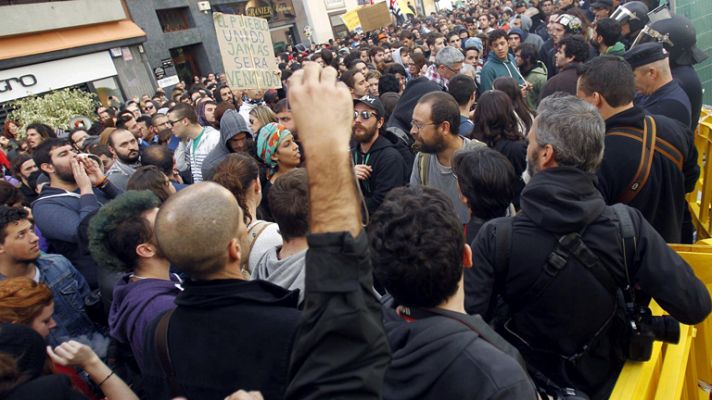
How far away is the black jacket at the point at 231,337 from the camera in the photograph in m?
1.48

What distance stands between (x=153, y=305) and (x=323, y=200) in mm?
1482

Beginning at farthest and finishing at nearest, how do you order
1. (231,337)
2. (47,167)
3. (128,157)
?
(128,157)
(47,167)
(231,337)

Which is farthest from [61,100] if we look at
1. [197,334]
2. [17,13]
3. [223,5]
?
[223,5]

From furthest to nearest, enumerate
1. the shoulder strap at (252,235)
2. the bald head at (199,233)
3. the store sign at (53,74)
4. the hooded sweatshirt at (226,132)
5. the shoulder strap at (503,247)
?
the store sign at (53,74) → the hooded sweatshirt at (226,132) → the shoulder strap at (252,235) → the shoulder strap at (503,247) → the bald head at (199,233)

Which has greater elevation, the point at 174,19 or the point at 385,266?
the point at 174,19

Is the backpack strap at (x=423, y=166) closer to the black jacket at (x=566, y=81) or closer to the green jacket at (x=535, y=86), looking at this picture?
the black jacket at (x=566, y=81)

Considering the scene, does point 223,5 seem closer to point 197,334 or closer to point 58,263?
point 58,263

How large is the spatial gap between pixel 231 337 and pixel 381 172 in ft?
8.40

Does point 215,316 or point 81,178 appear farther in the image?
point 81,178

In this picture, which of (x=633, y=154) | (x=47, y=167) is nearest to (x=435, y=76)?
(x=633, y=154)

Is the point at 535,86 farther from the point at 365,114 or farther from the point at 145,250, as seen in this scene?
the point at 145,250

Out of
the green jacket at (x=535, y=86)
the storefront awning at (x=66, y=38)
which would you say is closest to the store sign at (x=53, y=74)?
the storefront awning at (x=66, y=38)

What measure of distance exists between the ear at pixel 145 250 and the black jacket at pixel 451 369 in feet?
5.22

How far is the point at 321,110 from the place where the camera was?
1.01m
